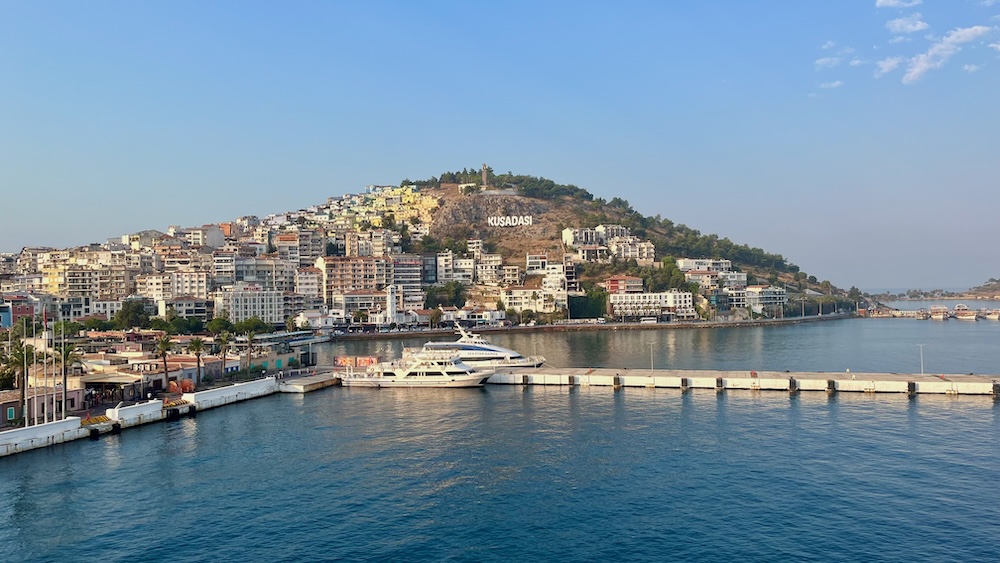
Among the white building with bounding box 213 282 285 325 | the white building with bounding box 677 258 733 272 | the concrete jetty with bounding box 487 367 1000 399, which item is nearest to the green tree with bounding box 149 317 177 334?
the white building with bounding box 213 282 285 325

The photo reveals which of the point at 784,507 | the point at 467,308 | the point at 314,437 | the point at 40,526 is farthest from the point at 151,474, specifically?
the point at 467,308

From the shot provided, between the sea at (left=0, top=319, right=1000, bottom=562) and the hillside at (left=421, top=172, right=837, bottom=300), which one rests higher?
the hillside at (left=421, top=172, right=837, bottom=300)

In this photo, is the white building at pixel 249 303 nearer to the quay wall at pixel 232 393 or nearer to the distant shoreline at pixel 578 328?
the distant shoreline at pixel 578 328

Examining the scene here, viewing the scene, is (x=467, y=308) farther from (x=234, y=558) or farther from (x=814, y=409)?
(x=234, y=558)

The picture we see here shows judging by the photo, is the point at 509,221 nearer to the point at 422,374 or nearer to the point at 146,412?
the point at 422,374

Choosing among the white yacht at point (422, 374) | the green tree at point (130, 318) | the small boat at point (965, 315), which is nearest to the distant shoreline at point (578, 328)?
the green tree at point (130, 318)

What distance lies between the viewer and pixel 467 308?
355ft

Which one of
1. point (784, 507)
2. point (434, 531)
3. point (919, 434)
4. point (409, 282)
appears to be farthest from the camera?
point (409, 282)

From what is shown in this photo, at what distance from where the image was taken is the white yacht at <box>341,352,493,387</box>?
46062 mm

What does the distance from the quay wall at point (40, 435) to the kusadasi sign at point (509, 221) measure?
12506 centimetres

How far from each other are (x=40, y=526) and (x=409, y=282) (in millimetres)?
97394

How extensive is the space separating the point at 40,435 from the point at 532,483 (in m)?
20.9

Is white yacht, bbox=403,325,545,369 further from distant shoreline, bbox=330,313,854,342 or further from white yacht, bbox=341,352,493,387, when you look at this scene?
distant shoreline, bbox=330,313,854,342

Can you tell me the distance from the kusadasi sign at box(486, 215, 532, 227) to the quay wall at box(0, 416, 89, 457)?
12506cm
